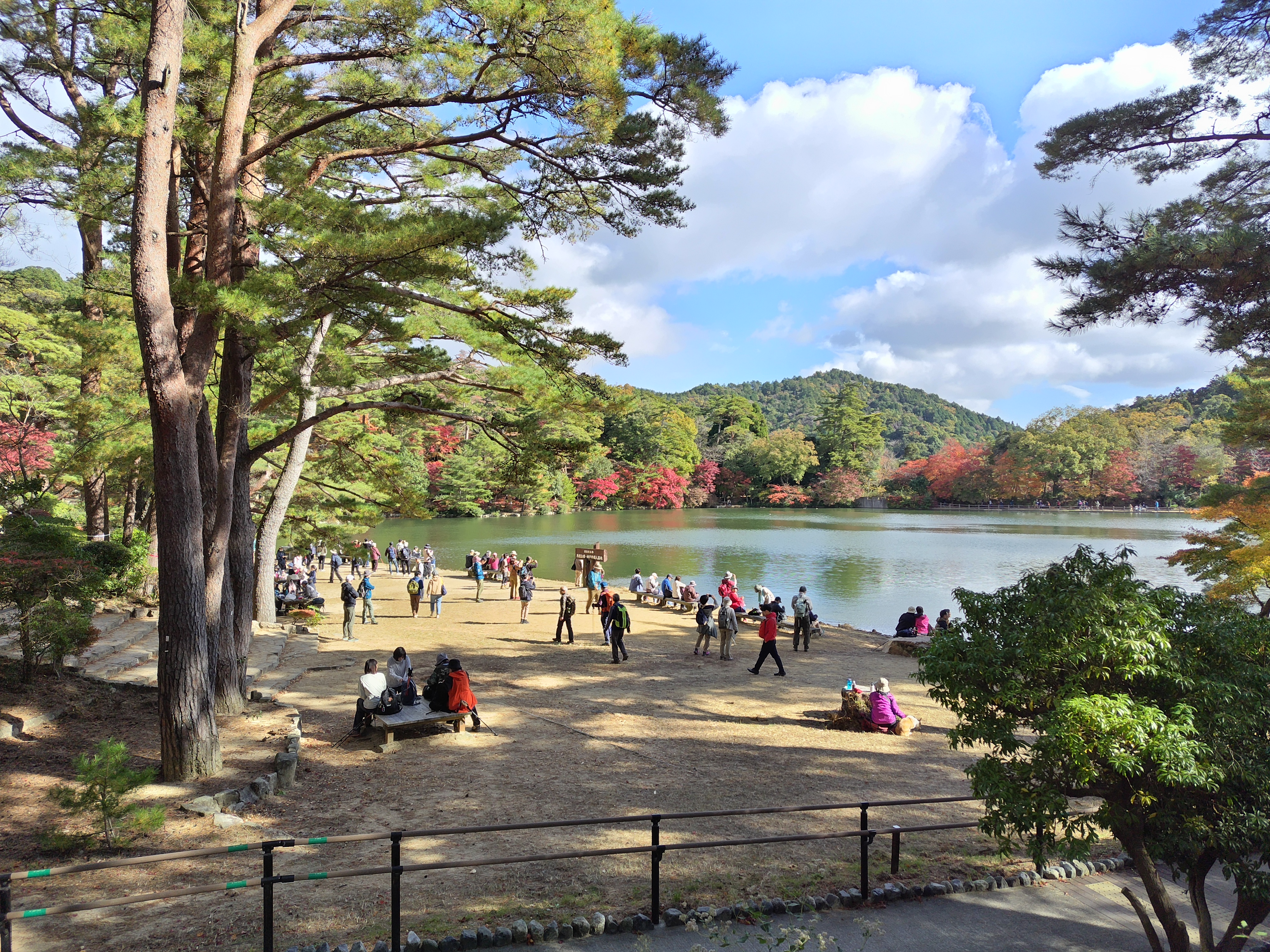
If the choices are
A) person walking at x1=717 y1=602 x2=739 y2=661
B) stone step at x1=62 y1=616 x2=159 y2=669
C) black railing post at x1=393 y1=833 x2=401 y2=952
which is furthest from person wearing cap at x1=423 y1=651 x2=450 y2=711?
person walking at x1=717 y1=602 x2=739 y2=661

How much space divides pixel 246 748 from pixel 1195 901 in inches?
269

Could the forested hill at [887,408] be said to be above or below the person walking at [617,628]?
above

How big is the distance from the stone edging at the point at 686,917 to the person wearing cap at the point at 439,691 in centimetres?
371

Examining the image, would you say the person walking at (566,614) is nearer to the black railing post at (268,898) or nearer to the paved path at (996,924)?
the paved path at (996,924)

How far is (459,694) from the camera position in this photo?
7367 mm

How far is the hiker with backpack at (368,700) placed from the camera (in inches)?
279

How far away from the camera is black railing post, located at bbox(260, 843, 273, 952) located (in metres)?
3.23

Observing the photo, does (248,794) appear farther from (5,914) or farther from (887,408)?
(887,408)

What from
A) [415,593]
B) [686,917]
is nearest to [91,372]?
[415,593]

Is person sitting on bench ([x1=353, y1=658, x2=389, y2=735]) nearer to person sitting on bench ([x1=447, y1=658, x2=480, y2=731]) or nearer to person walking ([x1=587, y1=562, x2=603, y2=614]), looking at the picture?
person sitting on bench ([x1=447, y1=658, x2=480, y2=731])

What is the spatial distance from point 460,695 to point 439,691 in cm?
23

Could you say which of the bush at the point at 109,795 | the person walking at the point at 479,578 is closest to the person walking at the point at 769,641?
the bush at the point at 109,795

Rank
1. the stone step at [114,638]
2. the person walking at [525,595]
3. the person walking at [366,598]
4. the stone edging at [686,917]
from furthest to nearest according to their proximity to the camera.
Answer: the person walking at [525,595] → the person walking at [366,598] → the stone step at [114,638] → the stone edging at [686,917]

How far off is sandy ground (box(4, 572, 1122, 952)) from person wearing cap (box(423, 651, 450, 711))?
30 cm
